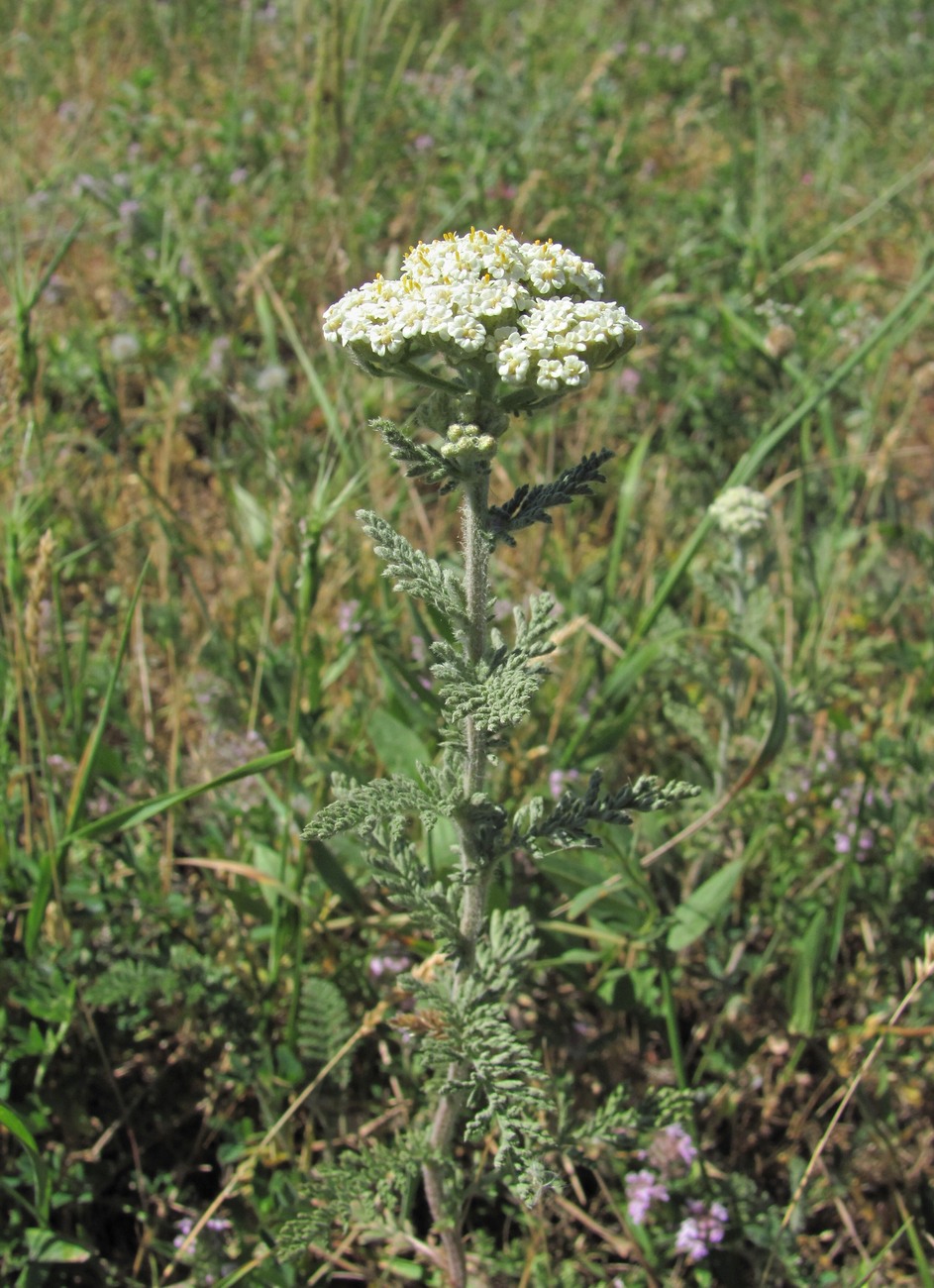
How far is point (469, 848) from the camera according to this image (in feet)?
5.59

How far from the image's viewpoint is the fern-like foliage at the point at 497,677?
4.77 feet

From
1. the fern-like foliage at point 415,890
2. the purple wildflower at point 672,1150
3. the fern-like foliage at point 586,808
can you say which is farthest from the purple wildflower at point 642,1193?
the fern-like foliage at point 586,808

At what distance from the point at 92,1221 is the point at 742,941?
1.60 metres

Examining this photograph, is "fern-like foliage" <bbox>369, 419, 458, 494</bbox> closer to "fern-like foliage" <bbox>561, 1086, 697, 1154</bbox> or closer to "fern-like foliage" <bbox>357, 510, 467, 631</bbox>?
"fern-like foliage" <bbox>357, 510, 467, 631</bbox>

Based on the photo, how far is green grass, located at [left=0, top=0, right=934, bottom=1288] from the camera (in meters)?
2.24

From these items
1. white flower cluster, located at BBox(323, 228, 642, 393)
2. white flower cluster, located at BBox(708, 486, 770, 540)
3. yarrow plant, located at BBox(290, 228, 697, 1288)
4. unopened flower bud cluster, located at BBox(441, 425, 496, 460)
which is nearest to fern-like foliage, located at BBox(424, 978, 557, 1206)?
yarrow plant, located at BBox(290, 228, 697, 1288)

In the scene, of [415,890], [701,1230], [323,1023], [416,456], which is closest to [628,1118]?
[701,1230]

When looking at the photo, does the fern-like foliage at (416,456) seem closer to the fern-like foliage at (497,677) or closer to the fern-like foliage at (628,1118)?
the fern-like foliage at (497,677)

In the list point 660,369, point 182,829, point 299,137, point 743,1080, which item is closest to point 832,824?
point 743,1080

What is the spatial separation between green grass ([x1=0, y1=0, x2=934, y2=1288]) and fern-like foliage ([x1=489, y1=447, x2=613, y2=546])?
0.74m

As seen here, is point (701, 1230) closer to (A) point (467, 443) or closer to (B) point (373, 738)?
(B) point (373, 738)

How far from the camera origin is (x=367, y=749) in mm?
2791

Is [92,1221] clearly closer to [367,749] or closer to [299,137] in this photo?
→ [367,749]

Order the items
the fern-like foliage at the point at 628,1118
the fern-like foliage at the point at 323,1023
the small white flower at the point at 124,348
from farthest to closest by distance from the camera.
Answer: the small white flower at the point at 124,348 < the fern-like foliage at the point at 323,1023 < the fern-like foliage at the point at 628,1118
